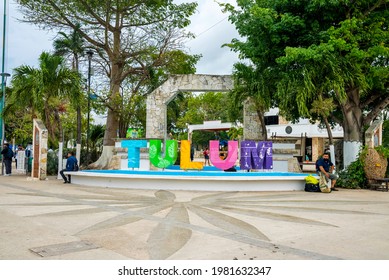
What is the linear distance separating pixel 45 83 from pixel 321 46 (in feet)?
42.7

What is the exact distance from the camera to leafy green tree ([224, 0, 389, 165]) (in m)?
15.1

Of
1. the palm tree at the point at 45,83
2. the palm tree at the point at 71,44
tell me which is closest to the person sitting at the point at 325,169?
the palm tree at the point at 45,83

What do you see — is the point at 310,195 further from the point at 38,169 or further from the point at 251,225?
the point at 38,169

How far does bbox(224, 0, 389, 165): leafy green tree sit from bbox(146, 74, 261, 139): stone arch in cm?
508

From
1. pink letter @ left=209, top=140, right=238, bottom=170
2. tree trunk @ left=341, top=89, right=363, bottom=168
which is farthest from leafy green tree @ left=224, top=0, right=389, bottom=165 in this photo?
pink letter @ left=209, top=140, right=238, bottom=170

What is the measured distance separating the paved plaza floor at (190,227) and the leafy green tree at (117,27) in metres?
14.2

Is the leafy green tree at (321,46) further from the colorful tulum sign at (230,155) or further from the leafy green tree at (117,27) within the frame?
the leafy green tree at (117,27)

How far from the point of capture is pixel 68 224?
301 inches

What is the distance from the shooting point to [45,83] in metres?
18.5

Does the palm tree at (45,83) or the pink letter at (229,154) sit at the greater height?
the palm tree at (45,83)

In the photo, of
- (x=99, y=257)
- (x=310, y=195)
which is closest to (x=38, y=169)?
(x=310, y=195)

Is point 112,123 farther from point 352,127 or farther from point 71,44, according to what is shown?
point 352,127

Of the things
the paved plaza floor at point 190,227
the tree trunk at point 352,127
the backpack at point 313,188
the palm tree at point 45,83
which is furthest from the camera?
the palm tree at point 45,83

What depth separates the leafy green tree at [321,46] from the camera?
15118 millimetres
